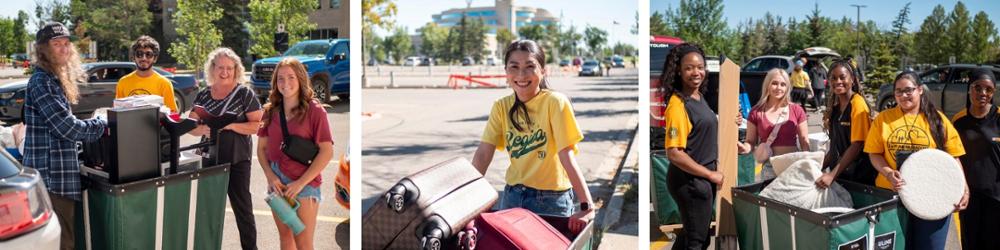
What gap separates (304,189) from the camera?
304cm

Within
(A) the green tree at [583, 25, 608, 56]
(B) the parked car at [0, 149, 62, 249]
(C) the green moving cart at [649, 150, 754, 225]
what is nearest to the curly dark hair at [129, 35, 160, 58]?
(B) the parked car at [0, 149, 62, 249]

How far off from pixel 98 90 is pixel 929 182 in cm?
322

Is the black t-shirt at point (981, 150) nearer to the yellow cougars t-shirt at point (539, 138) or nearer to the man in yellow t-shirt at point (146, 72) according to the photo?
the yellow cougars t-shirt at point (539, 138)

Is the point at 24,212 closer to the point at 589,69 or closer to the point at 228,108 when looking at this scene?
the point at 228,108

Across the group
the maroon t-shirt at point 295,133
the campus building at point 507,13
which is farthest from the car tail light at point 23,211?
the campus building at point 507,13

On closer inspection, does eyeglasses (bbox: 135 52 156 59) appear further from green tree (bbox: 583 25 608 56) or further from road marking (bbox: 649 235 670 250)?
road marking (bbox: 649 235 670 250)

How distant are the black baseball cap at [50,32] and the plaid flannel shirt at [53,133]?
0.13 metres

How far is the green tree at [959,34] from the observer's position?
3.37 m

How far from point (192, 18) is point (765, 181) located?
244 centimetres

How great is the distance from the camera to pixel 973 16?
3395 millimetres

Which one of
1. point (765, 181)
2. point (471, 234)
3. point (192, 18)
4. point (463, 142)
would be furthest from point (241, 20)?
point (463, 142)

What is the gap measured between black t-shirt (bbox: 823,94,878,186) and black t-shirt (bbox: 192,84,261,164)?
2412 millimetres

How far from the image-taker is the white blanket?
306cm

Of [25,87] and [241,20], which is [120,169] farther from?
[241,20]
